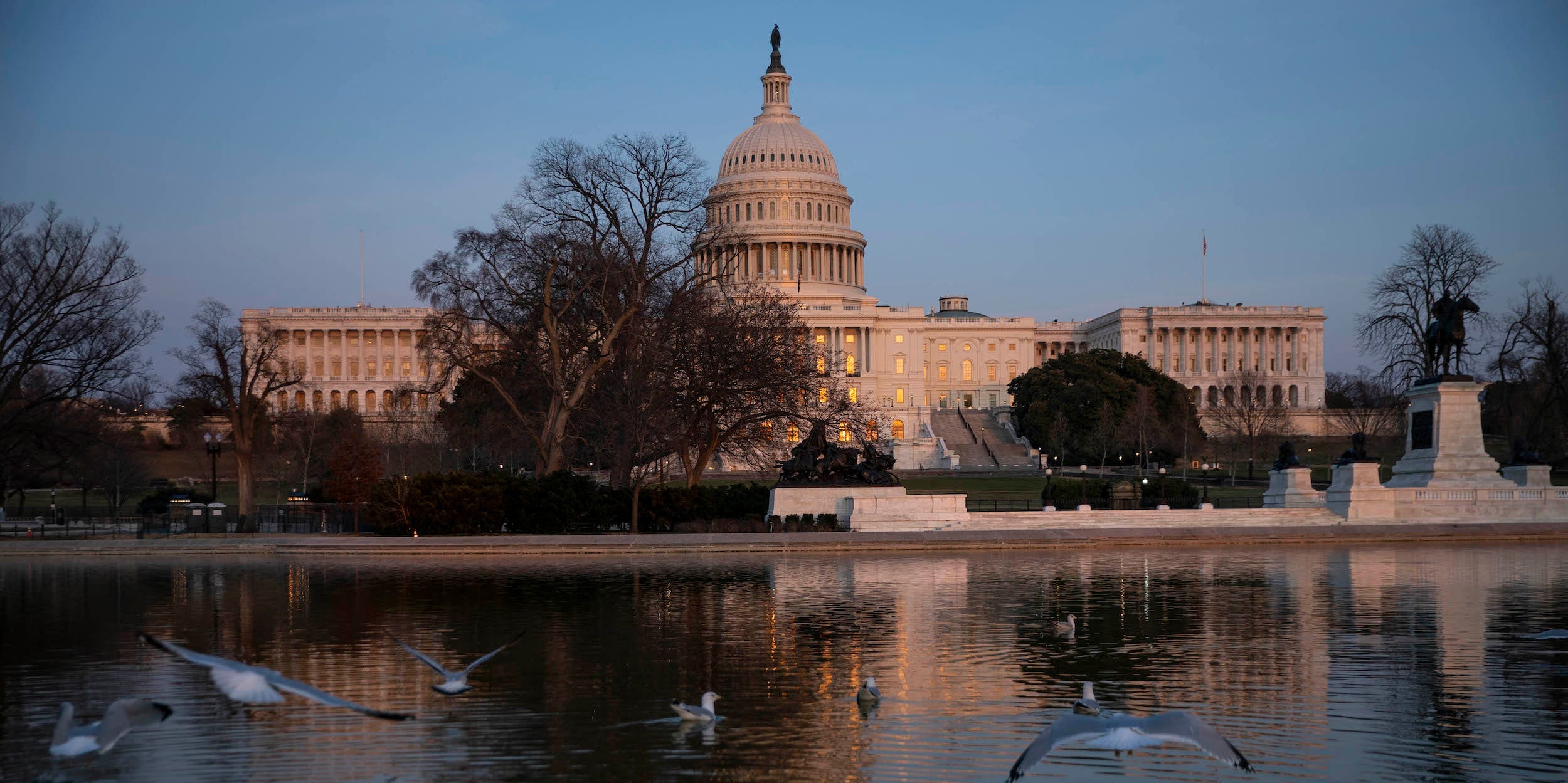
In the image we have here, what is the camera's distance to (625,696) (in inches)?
519

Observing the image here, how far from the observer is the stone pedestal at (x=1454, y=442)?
37.2 metres

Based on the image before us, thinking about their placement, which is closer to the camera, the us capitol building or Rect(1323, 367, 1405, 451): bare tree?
Rect(1323, 367, 1405, 451): bare tree

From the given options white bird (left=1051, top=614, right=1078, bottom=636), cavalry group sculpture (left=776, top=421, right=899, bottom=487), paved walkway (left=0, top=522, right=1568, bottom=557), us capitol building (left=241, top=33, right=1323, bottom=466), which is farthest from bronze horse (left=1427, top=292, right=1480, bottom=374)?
us capitol building (left=241, top=33, right=1323, bottom=466)

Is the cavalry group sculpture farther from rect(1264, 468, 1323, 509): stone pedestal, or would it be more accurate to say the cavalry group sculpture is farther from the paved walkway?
rect(1264, 468, 1323, 509): stone pedestal

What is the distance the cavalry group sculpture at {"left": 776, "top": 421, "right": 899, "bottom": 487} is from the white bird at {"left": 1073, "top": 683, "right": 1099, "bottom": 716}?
83.3ft

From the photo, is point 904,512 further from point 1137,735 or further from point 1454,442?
point 1137,735

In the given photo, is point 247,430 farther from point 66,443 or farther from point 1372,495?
point 1372,495

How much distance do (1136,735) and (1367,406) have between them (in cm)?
8229

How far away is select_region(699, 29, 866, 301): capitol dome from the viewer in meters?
122

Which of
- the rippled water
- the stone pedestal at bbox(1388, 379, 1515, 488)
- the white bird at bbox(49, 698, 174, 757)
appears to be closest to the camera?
the white bird at bbox(49, 698, 174, 757)

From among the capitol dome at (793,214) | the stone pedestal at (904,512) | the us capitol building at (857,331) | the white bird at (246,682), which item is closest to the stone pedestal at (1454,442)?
the stone pedestal at (904,512)

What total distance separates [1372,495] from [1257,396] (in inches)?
2764

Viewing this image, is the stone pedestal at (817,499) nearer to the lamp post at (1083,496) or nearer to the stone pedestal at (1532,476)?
the lamp post at (1083,496)

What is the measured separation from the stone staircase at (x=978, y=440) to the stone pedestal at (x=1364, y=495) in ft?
131
